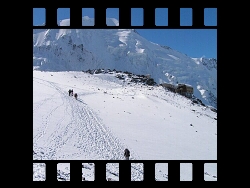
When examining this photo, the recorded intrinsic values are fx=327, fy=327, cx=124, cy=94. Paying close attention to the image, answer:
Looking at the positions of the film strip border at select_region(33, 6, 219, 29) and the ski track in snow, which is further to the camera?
the ski track in snow

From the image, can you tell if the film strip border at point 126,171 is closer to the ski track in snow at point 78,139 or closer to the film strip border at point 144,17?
the film strip border at point 144,17

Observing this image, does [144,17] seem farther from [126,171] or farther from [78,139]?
[78,139]

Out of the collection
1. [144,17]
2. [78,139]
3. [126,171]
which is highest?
[144,17]

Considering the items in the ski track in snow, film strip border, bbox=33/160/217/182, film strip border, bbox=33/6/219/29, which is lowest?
the ski track in snow

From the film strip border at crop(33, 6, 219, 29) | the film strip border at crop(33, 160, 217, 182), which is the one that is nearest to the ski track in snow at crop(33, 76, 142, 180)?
the film strip border at crop(33, 160, 217, 182)

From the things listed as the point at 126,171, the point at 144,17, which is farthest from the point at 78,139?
the point at 144,17

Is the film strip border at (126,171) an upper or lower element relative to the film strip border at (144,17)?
lower

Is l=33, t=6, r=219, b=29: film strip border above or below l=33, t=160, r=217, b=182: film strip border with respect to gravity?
above

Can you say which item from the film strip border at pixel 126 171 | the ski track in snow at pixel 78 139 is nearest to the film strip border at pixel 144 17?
the film strip border at pixel 126 171

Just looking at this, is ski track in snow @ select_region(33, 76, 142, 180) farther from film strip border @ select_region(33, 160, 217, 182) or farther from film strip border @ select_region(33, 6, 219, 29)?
film strip border @ select_region(33, 6, 219, 29)

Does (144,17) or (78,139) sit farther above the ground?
(144,17)

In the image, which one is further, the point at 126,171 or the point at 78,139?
the point at 78,139
